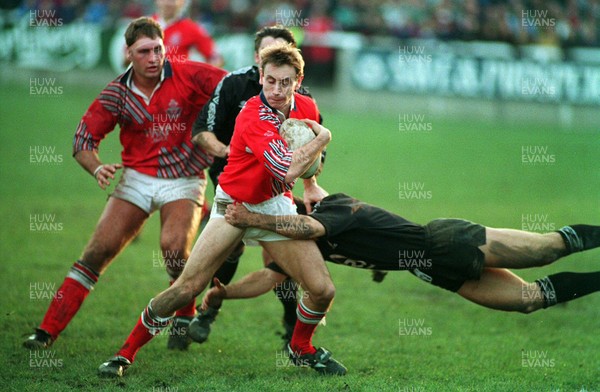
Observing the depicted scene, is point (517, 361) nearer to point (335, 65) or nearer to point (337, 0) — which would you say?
point (335, 65)

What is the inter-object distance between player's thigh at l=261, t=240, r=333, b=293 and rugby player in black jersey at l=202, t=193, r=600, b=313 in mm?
81

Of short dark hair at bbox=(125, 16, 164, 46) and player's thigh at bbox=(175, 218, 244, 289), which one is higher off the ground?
short dark hair at bbox=(125, 16, 164, 46)

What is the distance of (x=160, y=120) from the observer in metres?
6.81

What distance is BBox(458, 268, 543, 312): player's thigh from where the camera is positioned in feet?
19.1

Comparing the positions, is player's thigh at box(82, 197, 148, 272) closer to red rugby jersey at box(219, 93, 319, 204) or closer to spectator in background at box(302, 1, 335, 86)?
red rugby jersey at box(219, 93, 319, 204)

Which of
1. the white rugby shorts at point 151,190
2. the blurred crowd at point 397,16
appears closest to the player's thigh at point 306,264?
the white rugby shorts at point 151,190

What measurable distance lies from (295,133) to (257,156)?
12.0 inches

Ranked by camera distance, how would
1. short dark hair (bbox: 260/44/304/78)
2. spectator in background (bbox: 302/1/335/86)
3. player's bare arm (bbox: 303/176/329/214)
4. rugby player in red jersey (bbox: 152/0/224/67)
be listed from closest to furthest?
short dark hair (bbox: 260/44/304/78)
player's bare arm (bbox: 303/176/329/214)
rugby player in red jersey (bbox: 152/0/224/67)
spectator in background (bbox: 302/1/335/86)

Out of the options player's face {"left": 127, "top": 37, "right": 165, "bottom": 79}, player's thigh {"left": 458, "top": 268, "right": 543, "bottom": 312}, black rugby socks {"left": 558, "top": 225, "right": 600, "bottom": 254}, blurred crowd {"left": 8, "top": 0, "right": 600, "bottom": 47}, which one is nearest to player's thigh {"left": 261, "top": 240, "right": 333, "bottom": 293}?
player's thigh {"left": 458, "top": 268, "right": 543, "bottom": 312}

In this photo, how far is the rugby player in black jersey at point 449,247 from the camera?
5.68 meters

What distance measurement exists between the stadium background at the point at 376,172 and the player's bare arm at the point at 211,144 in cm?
151

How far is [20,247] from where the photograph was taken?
9820mm

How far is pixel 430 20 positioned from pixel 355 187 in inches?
482

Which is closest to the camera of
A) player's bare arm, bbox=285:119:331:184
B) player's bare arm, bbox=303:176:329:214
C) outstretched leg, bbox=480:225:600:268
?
player's bare arm, bbox=285:119:331:184
